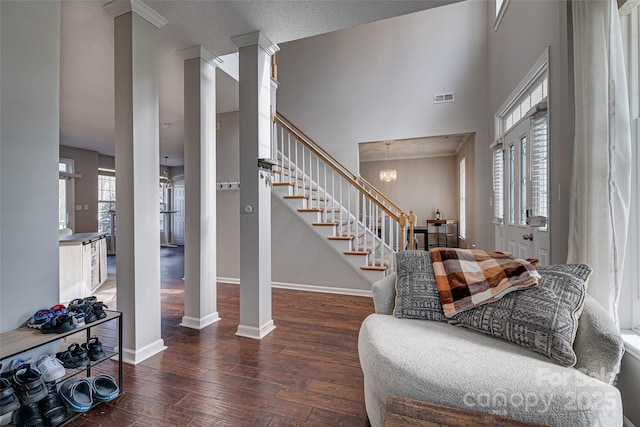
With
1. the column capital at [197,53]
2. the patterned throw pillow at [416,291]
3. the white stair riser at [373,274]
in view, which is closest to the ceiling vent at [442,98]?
the white stair riser at [373,274]

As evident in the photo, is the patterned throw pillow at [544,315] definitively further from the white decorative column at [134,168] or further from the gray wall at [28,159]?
the gray wall at [28,159]

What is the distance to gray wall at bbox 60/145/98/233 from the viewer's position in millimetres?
6701

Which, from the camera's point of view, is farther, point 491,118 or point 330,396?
point 491,118

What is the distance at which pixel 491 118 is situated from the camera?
4.62 meters

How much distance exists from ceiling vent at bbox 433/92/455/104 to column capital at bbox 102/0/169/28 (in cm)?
452

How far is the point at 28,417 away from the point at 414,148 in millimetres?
7104

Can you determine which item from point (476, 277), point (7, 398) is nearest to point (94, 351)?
point (7, 398)

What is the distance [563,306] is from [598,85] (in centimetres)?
123

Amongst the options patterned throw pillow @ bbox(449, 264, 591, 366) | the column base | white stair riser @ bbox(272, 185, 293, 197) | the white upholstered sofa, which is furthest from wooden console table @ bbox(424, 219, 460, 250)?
the white upholstered sofa

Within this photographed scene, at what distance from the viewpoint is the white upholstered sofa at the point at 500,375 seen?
106cm

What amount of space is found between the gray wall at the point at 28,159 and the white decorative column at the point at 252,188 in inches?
49.4

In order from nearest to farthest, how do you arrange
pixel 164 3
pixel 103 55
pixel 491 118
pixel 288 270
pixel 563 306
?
pixel 563 306
pixel 164 3
pixel 103 55
pixel 288 270
pixel 491 118

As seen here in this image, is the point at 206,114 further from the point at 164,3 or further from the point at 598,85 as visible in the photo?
the point at 598,85

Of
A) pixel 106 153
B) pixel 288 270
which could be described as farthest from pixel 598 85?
pixel 106 153
